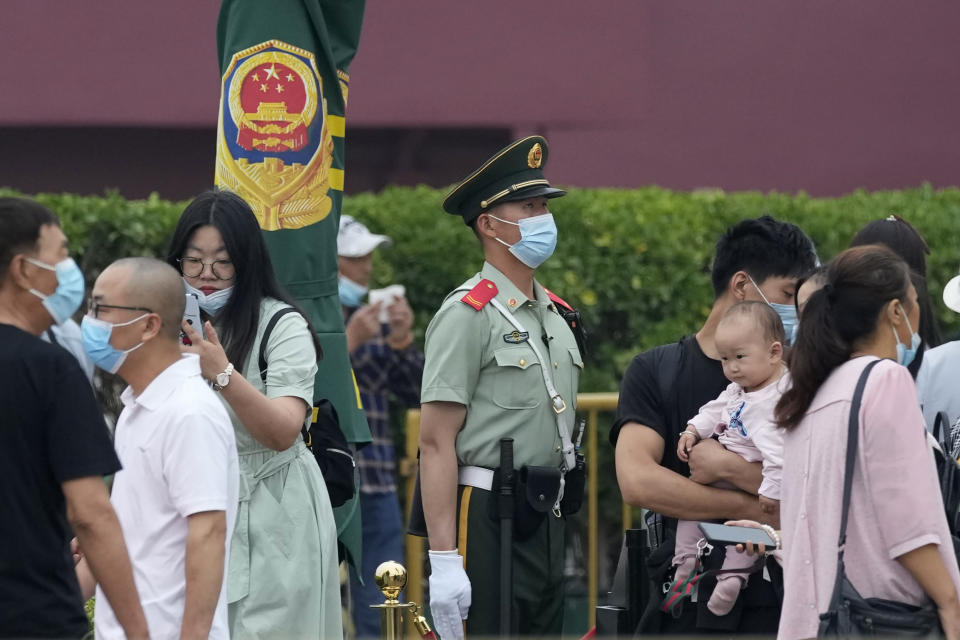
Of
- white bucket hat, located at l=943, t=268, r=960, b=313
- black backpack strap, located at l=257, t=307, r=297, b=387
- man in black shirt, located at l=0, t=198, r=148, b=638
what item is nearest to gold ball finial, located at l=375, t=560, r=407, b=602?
black backpack strap, located at l=257, t=307, r=297, b=387

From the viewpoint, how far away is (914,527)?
3385 millimetres

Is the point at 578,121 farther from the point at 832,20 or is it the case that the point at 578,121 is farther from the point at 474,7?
the point at 832,20

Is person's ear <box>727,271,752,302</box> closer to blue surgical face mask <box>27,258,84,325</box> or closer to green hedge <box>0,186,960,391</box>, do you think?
blue surgical face mask <box>27,258,84,325</box>

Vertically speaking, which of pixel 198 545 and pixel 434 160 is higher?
pixel 434 160

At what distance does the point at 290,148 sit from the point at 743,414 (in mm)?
1692

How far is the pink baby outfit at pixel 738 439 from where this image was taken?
13.7ft

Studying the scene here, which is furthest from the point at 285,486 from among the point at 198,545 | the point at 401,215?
the point at 401,215

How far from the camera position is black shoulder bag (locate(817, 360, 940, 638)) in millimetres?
3412

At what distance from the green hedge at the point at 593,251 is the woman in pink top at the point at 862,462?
4.55 m

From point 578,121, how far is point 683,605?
302 inches

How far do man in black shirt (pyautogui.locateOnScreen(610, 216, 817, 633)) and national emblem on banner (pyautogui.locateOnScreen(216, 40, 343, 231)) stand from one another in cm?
124

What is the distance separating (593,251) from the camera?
8367 mm

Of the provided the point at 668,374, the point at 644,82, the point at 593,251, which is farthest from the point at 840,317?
the point at 644,82

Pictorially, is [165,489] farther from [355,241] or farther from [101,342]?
[355,241]
